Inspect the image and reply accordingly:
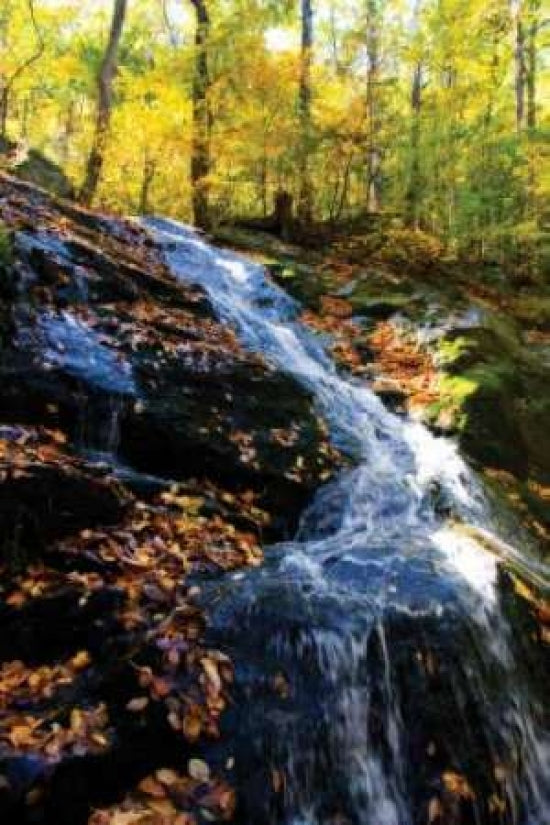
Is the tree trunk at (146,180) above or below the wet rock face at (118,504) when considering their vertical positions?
above

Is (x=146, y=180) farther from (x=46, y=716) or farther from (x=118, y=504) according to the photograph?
(x=46, y=716)

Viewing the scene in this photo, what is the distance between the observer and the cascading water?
13.4ft

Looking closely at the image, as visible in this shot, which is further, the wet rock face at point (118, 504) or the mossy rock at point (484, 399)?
the mossy rock at point (484, 399)

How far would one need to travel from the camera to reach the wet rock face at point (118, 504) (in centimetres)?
379

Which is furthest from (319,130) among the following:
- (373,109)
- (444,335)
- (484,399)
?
(484,399)

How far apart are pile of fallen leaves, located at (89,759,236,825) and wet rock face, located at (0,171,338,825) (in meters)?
0.01

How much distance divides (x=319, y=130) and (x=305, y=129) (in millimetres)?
382

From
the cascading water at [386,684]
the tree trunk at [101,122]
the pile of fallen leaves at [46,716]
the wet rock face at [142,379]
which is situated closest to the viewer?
the pile of fallen leaves at [46,716]

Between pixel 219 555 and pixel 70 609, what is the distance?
4.14ft

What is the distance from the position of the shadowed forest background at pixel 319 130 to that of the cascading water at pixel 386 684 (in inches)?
390

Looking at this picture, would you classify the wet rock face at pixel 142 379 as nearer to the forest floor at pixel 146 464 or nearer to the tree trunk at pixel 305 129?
the forest floor at pixel 146 464

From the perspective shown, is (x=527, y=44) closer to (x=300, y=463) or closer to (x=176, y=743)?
(x=300, y=463)

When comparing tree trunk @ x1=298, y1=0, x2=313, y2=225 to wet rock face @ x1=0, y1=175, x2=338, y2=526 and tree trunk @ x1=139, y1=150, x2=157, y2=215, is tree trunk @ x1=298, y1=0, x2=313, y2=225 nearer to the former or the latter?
tree trunk @ x1=139, y1=150, x2=157, y2=215

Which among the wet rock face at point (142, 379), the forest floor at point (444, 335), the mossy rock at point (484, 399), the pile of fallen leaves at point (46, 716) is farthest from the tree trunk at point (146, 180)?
the pile of fallen leaves at point (46, 716)
